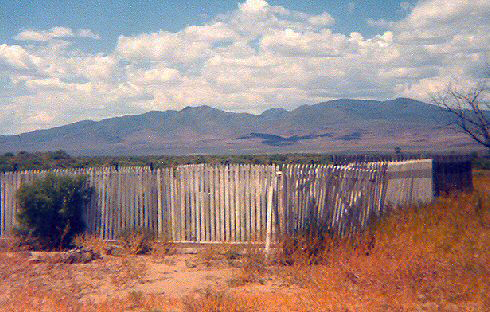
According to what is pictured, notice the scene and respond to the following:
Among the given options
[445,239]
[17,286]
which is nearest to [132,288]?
[17,286]

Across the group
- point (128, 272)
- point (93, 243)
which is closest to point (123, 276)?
point (128, 272)

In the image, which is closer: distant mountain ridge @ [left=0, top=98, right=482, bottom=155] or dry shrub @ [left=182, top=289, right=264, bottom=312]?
dry shrub @ [left=182, top=289, right=264, bottom=312]

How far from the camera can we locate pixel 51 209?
10.9 meters

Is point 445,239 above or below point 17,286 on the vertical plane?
above

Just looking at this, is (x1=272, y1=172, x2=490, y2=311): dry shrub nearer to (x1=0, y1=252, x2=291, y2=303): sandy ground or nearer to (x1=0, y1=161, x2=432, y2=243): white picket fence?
(x1=0, y1=161, x2=432, y2=243): white picket fence

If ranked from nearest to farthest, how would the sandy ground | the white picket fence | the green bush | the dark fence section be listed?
1. the sandy ground
2. the white picket fence
3. the green bush
4. the dark fence section

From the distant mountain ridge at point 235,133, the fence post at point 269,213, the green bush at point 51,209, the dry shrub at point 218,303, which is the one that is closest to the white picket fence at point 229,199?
the fence post at point 269,213

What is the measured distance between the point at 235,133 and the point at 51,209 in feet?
496

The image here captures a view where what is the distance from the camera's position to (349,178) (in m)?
9.63

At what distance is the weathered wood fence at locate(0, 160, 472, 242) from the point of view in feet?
30.9

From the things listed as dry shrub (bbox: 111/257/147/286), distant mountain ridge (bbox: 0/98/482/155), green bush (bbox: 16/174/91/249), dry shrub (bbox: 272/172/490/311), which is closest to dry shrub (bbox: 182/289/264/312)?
dry shrub (bbox: 272/172/490/311)

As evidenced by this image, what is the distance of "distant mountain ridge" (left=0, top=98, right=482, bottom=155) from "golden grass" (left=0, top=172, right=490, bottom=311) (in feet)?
301

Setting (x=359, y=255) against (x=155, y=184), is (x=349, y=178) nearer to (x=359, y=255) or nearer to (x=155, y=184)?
(x=359, y=255)

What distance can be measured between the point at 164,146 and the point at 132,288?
431ft
